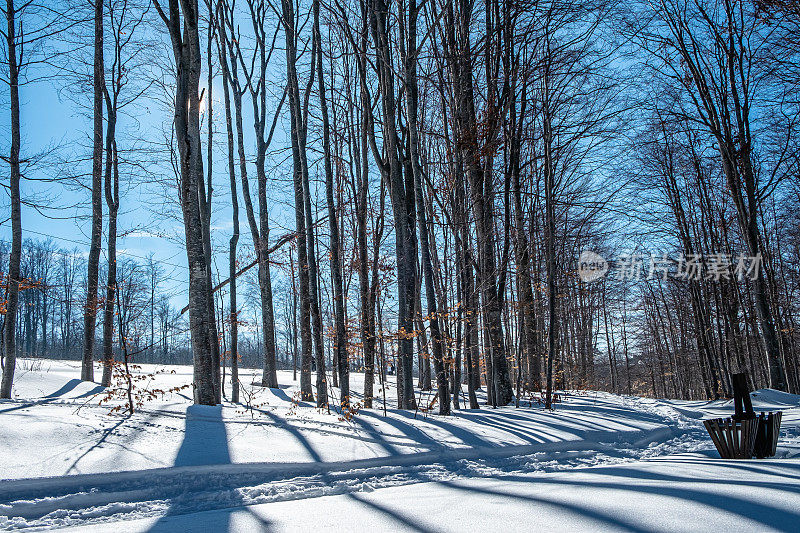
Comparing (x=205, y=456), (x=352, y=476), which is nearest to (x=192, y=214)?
(x=205, y=456)

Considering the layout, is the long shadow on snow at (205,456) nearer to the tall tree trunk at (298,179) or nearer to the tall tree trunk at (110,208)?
the tall tree trunk at (298,179)

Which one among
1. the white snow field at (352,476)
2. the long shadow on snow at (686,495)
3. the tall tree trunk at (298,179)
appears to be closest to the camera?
the long shadow on snow at (686,495)

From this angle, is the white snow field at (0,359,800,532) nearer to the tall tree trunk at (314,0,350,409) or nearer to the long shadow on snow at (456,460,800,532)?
the long shadow on snow at (456,460,800,532)

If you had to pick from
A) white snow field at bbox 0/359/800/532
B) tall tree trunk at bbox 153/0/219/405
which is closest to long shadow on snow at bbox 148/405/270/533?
white snow field at bbox 0/359/800/532

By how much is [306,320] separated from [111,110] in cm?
889

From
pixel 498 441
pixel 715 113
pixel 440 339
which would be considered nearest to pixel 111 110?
pixel 440 339

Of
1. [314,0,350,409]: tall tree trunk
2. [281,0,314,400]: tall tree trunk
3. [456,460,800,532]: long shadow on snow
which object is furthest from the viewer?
[281,0,314,400]: tall tree trunk

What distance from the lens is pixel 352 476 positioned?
4.38 metres

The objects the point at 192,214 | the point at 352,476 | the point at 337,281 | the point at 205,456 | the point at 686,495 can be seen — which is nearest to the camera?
the point at 686,495

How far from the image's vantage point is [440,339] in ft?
24.2

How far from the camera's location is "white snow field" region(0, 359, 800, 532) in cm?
261

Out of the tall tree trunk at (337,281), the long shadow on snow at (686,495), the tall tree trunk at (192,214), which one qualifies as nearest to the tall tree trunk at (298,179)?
the tall tree trunk at (337,281)

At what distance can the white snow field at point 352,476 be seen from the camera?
8.57ft

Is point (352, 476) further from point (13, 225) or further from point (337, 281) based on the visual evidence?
point (13, 225)
